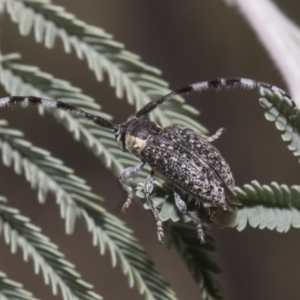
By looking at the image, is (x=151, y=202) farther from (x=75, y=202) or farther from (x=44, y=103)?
(x=44, y=103)

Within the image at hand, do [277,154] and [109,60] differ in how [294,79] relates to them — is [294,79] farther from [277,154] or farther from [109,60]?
[277,154]

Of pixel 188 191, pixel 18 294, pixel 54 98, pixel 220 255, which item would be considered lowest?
pixel 220 255

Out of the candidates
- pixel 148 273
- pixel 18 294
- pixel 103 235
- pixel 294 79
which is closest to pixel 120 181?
pixel 103 235

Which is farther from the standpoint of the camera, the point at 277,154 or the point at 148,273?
the point at 277,154

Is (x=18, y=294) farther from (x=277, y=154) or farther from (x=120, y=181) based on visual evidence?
(x=277, y=154)

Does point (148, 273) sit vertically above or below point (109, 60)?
below

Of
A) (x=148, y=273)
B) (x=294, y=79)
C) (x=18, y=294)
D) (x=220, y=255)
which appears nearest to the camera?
(x=18, y=294)

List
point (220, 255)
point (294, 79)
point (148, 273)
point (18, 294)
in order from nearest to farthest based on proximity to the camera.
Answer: point (18, 294), point (148, 273), point (294, 79), point (220, 255)
